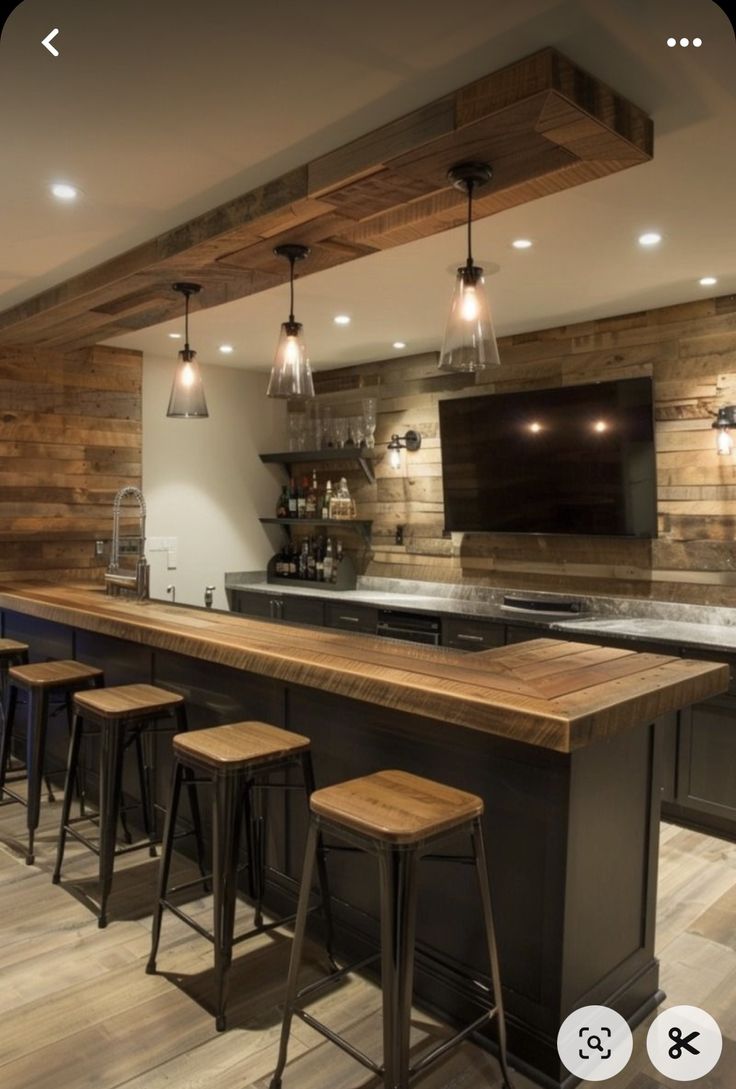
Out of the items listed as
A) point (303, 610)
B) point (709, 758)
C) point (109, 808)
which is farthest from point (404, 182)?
point (303, 610)

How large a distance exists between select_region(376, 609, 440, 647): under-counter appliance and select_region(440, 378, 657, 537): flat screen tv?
69 cm

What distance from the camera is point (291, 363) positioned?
2863 millimetres

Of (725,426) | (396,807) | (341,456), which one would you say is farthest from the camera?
(341,456)

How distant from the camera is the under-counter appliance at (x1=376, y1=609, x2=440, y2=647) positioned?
14.8ft

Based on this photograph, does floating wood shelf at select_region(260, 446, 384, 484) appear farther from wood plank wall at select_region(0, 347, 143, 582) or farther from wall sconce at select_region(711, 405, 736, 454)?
wall sconce at select_region(711, 405, 736, 454)

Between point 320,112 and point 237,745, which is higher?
point 320,112

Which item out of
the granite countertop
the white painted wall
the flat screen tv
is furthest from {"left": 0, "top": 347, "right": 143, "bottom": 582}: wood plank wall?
the flat screen tv

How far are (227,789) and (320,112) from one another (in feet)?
6.12

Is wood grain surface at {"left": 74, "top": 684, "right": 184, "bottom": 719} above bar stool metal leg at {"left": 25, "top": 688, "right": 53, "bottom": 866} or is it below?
above

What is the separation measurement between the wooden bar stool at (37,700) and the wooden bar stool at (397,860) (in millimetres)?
1687

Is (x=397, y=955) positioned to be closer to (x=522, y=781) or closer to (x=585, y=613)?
(x=522, y=781)

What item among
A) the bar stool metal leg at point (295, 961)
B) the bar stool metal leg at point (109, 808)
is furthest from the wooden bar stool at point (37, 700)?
the bar stool metal leg at point (295, 961)

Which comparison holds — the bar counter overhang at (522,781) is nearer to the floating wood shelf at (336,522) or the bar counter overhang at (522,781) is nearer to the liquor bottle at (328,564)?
the floating wood shelf at (336,522)

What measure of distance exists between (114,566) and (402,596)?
2.00 m
